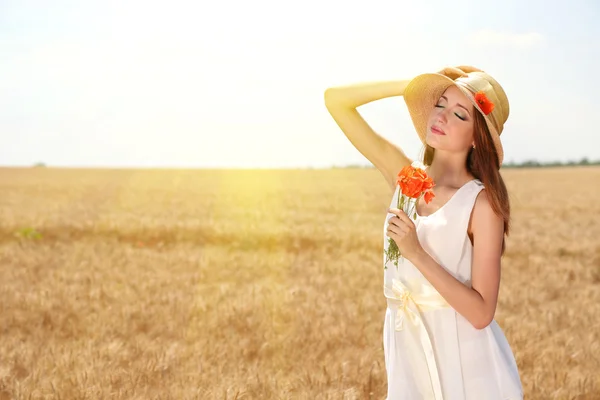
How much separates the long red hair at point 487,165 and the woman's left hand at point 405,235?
296 millimetres

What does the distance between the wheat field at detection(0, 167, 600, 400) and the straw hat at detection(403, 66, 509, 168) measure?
3.85ft

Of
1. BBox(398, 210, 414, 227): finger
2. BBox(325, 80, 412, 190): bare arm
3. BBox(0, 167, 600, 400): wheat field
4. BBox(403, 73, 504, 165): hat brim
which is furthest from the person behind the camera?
BBox(0, 167, 600, 400): wheat field

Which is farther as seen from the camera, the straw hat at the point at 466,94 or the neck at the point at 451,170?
the neck at the point at 451,170

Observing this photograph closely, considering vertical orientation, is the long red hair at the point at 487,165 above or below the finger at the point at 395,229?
above

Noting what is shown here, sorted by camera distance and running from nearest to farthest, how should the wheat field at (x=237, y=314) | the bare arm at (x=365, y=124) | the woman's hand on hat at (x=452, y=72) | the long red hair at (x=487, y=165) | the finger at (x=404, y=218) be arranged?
the finger at (x=404, y=218) → the long red hair at (x=487, y=165) → the woman's hand on hat at (x=452, y=72) → the bare arm at (x=365, y=124) → the wheat field at (x=237, y=314)

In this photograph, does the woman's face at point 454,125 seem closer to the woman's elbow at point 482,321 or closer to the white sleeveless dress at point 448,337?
the white sleeveless dress at point 448,337

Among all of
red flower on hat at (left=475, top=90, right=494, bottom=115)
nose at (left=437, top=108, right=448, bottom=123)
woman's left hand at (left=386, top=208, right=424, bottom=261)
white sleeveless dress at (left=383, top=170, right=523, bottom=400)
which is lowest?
white sleeveless dress at (left=383, top=170, right=523, bottom=400)

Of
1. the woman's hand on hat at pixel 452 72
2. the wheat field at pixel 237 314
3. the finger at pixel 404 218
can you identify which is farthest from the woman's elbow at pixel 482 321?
the wheat field at pixel 237 314

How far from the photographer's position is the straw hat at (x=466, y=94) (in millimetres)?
2389

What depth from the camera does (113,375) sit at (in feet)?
14.7

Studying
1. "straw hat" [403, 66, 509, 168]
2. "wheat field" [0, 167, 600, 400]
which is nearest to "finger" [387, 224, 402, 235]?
"straw hat" [403, 66, 509, 168]

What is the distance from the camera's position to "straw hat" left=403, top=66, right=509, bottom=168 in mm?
2389

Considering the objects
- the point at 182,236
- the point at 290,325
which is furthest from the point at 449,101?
the point at 182,236

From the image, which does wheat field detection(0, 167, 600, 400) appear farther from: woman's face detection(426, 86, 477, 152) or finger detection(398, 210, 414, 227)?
finger detection(398, 210, 414, 227)
